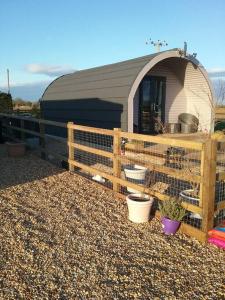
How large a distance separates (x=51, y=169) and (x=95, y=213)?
3582 mm

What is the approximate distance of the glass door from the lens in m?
14.0

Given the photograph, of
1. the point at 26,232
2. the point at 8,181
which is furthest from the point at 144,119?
the point at 26,232

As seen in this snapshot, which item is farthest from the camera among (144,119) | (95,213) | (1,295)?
(144,119)

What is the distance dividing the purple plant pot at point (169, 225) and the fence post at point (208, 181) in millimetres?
383

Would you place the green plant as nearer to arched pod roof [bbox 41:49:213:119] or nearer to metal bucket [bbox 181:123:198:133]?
arched pod roof [bbox 41:49:213:119]

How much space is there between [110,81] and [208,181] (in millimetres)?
8508

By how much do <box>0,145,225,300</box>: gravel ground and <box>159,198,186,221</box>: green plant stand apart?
0.90 feet

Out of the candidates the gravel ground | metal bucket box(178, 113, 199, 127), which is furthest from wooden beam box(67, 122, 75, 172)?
metal bucket box(178, 113, 199, 127)

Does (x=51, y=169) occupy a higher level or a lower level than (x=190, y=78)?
lower

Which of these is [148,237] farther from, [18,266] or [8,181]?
[8,181]

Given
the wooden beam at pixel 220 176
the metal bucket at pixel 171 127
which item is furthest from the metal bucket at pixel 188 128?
the wooden beam at pixel 220 176

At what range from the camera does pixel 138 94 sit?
45.4ft

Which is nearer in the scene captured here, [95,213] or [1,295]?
[1,295]

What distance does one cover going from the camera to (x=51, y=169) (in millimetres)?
8742
